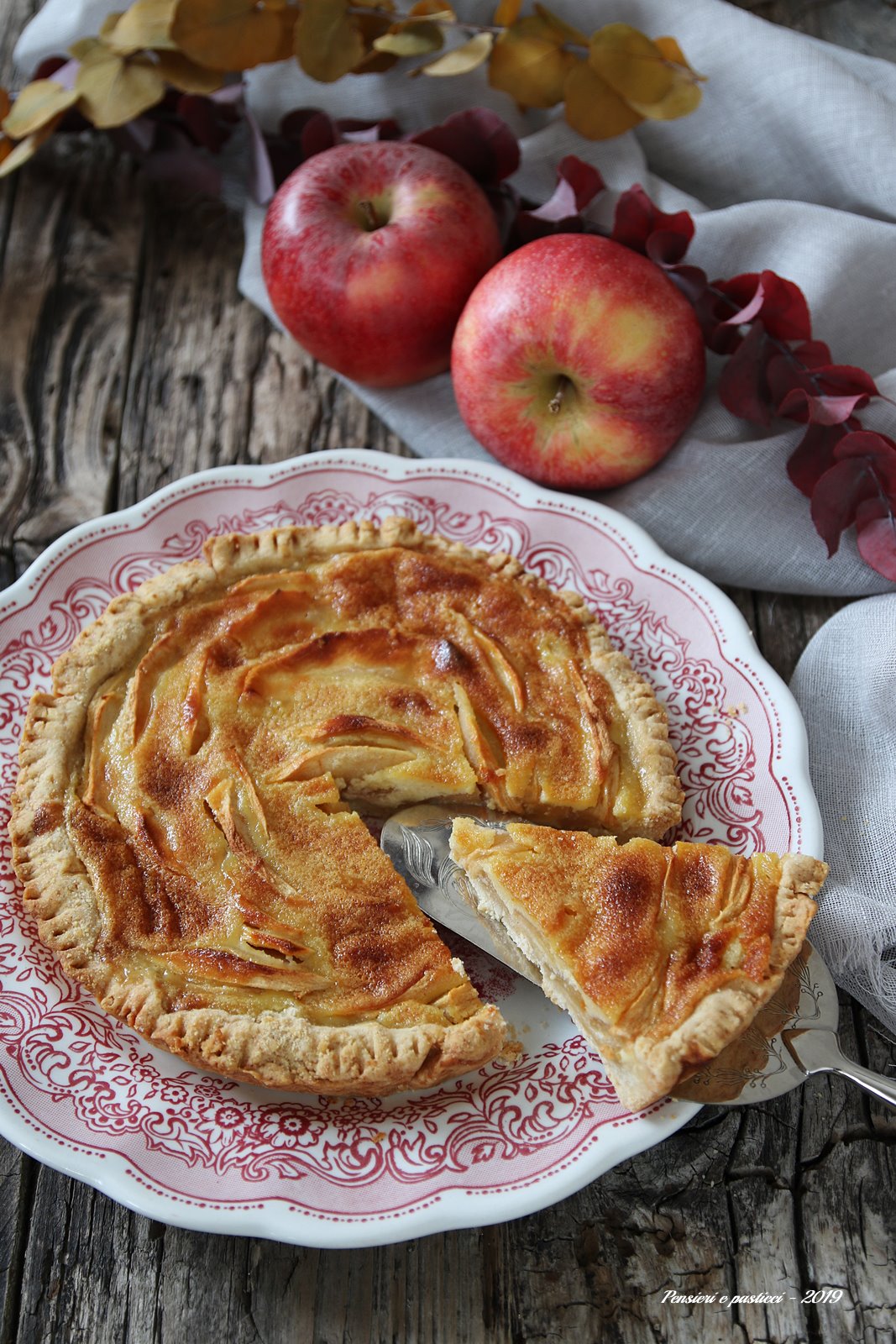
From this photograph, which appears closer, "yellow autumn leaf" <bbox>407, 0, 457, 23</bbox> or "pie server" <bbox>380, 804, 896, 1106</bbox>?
"pie server" <bbox>380, 804, 896, 1106</bbox>

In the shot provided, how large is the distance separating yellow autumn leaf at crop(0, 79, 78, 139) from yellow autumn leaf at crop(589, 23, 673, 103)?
5.39 ft

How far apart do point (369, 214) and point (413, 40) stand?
605 mm

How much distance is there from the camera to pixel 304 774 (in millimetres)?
2633

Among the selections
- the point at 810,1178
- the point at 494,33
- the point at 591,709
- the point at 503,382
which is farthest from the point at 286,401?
the point at 810,1178

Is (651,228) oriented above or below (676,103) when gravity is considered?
below

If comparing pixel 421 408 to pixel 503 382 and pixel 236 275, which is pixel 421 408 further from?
pixel 236 275

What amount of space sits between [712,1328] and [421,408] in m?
2.49

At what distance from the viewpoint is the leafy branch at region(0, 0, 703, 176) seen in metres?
3.42

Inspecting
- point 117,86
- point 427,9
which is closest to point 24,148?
point 117,86

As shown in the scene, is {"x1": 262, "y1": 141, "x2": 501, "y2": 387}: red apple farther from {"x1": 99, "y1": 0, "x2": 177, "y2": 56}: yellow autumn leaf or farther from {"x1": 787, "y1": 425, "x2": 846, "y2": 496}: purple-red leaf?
{"x1": 787, "y1": 425, "x2": 846, "y2": 496}: purple-red leaf

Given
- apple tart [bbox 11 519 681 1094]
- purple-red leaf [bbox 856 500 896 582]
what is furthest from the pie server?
purple-red leaf [bbox 856 500 896 582]

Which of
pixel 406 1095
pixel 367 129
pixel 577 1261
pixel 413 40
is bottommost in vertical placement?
pixel 577 1261

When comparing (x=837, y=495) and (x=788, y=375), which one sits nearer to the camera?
(x=837, y=495)

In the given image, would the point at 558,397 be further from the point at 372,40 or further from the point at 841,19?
the point at 841,19
